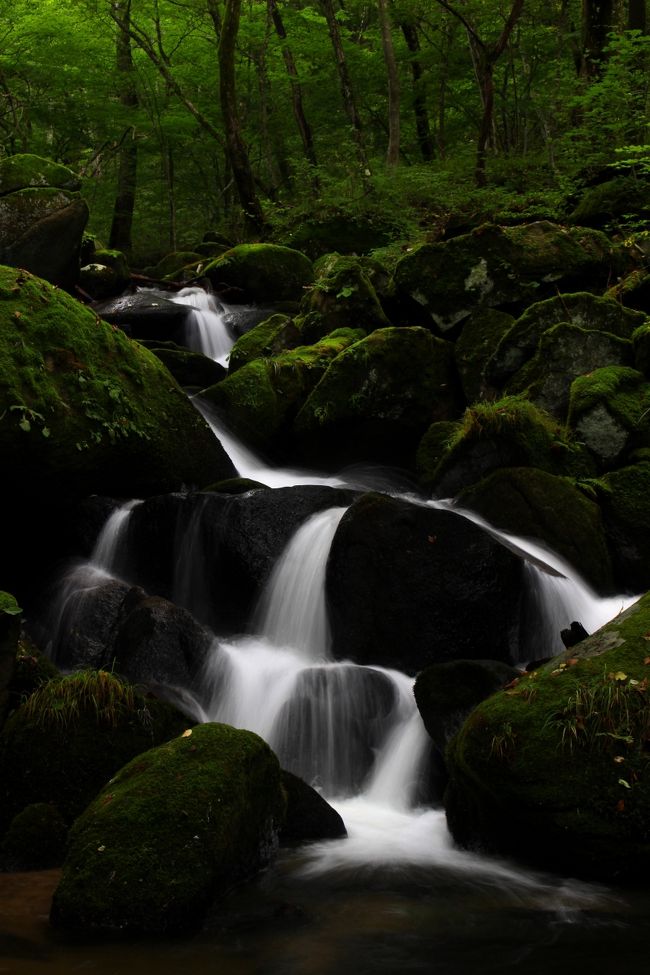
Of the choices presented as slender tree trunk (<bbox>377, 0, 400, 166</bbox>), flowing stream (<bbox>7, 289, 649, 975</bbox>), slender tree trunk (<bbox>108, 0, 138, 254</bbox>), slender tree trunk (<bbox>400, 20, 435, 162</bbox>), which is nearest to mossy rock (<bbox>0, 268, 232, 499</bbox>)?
flowing stream (<bbox>7, 289, 649, 975</bbox>)

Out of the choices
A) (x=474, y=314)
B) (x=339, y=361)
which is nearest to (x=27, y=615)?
(x=339, y=361)

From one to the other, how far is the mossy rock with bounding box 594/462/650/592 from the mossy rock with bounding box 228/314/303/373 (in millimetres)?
5209

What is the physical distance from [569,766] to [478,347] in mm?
7243

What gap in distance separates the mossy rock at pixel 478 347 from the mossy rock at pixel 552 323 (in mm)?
304

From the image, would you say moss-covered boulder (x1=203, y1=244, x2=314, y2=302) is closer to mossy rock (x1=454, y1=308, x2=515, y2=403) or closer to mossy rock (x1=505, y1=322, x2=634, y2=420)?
mossy rock (x1=454, y1=308, x2=515, y2=403)

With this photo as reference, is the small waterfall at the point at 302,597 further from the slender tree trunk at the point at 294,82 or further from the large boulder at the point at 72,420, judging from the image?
the slender tree trunk at the point at 294,82

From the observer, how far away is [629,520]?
8539mm

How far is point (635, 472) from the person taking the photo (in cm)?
882

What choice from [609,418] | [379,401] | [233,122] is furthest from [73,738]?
[233,122]

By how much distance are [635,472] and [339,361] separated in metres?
3.71

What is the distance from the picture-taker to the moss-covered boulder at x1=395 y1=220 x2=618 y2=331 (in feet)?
37.3

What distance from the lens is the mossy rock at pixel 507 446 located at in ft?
29.2

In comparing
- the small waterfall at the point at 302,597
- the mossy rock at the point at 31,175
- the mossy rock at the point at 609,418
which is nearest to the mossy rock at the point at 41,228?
the mossy rock at the point at 31,175

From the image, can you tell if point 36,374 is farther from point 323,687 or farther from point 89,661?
point 323,687
